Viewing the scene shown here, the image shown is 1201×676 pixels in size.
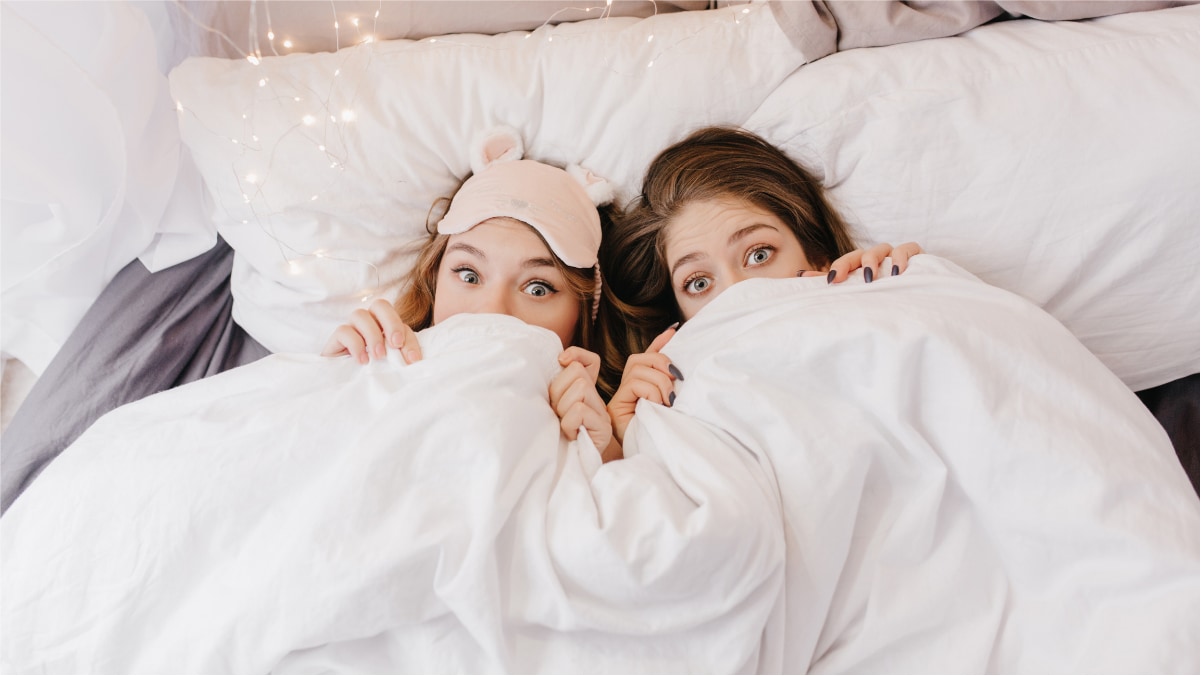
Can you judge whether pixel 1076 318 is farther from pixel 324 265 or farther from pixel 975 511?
pixel 324 265

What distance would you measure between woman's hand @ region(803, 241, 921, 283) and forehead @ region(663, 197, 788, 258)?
12 centimetres

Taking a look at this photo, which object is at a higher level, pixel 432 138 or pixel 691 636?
pixel 432 138

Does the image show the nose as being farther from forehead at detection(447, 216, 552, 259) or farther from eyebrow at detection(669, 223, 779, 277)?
eyebrow at detection(669, 223, 779, 277)

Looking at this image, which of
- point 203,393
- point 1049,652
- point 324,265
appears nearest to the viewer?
point 1049,652

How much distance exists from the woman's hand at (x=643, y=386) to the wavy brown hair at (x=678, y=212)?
0.16m

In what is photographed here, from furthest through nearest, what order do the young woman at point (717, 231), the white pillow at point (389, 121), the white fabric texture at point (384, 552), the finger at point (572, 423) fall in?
the white pillow at point (389, 121) → the young woman at point (717, 231) → the finger at point (572, 423) → the white fabric texture at point (384, 552)

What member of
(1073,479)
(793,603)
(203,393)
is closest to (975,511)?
(1073,479)

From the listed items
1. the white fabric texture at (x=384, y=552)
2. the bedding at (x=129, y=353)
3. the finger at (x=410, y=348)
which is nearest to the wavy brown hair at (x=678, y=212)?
the finger at (x=410, y=348)

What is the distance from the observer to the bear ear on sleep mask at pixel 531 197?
112 centimetres

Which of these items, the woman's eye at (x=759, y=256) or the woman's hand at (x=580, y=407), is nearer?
the woman's hand at (x=580, y=407)

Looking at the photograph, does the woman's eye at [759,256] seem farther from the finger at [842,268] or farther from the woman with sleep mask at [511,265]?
the woman with sleep mask at [511,265]

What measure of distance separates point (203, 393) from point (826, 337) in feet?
2.46

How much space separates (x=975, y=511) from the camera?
0.83 m

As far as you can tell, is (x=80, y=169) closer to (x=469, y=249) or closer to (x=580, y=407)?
(x=469, y=249)
